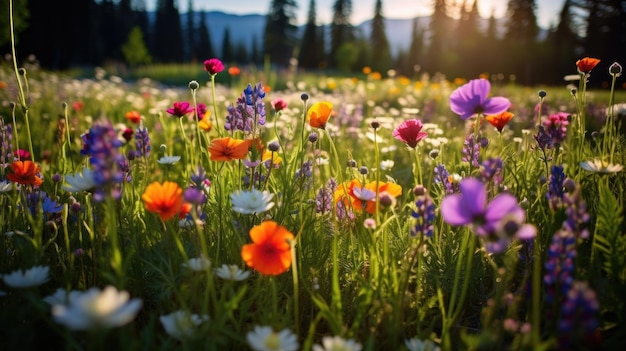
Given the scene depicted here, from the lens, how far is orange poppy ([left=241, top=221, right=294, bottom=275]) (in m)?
1.14

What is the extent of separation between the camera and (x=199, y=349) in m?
1.00

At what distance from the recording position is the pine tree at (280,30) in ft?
139

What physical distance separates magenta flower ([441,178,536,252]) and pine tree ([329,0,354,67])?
4352cm

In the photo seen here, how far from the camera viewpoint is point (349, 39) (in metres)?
43.4

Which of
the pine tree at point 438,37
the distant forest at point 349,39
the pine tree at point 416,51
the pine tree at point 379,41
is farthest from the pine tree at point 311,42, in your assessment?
the pine tree at point 438,37

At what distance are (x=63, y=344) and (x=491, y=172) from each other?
119 centimetres

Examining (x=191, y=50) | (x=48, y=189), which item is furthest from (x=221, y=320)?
(x=191, y=50)

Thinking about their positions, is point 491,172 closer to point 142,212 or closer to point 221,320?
point 221,320

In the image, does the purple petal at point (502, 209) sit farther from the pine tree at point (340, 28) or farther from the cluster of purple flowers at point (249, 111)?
the pine tree at point (340, 28)

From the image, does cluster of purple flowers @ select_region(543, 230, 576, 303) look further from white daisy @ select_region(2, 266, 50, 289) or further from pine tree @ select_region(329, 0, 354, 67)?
pine tree @ select_region(329, 0, 354, 67)

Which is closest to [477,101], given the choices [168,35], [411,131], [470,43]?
[411,131]

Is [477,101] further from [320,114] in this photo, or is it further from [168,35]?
[168,35]

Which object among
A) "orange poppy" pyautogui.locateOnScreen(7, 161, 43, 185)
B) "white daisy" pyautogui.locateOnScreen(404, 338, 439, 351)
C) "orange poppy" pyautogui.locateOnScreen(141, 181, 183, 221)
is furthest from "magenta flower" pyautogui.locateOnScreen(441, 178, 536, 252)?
"orange poppy" pyautogui.locateOnScreen(7, 161, 43, 185)

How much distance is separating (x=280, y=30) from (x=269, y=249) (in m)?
44.0
